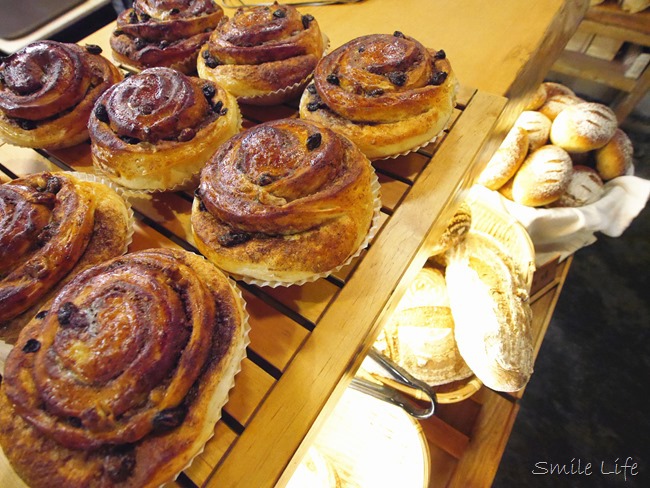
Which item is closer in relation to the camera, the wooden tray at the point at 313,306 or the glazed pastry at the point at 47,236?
the wooden tray at the point at 313,306

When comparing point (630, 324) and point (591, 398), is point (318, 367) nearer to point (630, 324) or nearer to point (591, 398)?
point (591, 398)

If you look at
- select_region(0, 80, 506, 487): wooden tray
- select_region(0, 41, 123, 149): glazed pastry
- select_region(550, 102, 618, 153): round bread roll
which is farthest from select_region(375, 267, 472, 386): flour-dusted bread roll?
select_region(0, 41, 123, 149): glazed pastry

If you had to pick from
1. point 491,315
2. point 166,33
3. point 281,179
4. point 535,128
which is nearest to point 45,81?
point 166,33

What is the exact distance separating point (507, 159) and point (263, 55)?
1.83 metres

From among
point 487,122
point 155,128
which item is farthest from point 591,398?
point 155,128

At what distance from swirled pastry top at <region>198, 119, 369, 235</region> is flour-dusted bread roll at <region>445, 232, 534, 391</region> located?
2.79ft

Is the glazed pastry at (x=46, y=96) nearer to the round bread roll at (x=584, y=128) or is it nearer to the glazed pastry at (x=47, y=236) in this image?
the glazed pastry at (x=47, y=236)

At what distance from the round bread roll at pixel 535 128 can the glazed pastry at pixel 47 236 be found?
2.82 metres

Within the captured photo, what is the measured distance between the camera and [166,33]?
2.47 m

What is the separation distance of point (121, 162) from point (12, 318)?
0.77m

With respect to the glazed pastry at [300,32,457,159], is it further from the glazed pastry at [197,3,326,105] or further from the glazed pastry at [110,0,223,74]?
the glazed pastry at [110,0,223,74]

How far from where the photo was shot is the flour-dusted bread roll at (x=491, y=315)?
1.88 meters

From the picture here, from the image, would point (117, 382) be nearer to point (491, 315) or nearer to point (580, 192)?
point (491, 315)

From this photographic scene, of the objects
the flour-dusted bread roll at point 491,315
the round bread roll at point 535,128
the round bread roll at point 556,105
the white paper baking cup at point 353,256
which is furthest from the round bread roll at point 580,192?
the white paper baking cup at point 353,256
